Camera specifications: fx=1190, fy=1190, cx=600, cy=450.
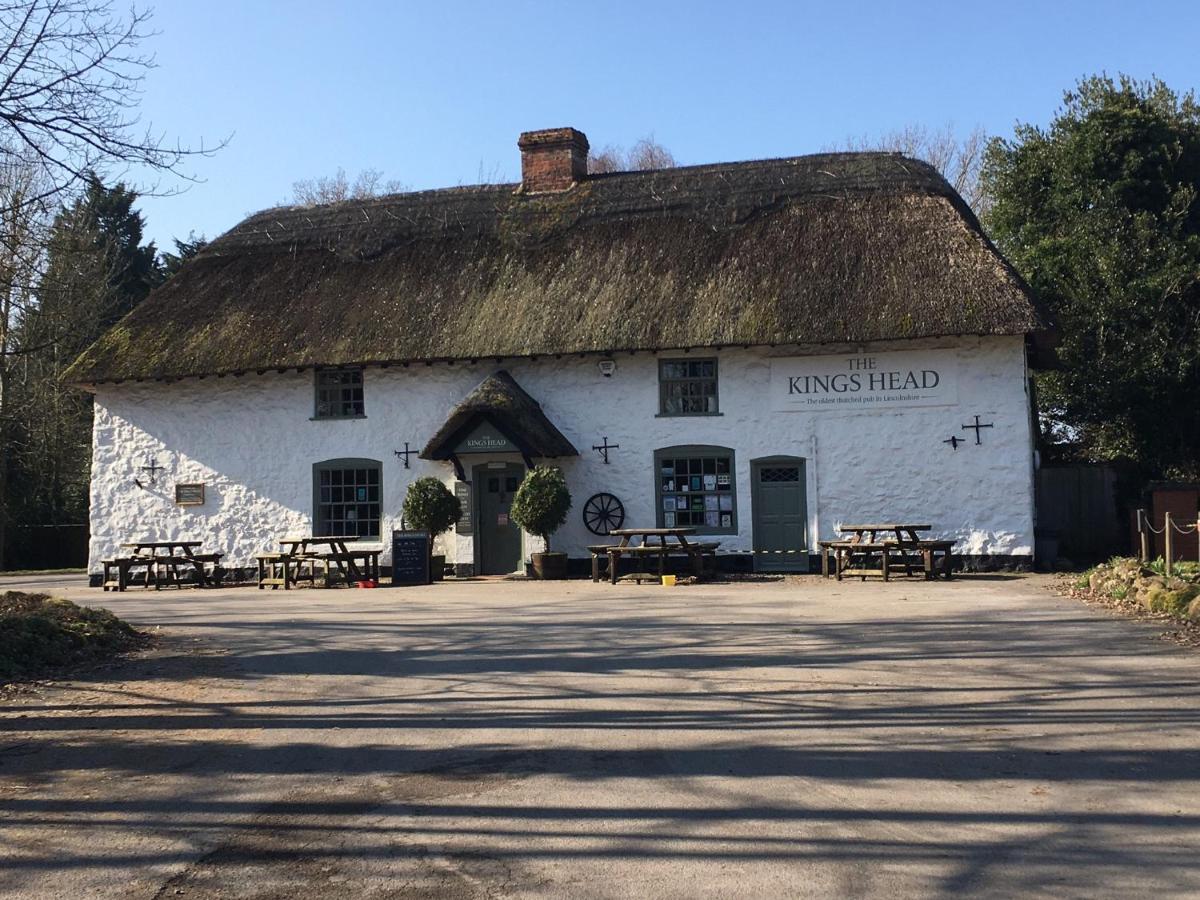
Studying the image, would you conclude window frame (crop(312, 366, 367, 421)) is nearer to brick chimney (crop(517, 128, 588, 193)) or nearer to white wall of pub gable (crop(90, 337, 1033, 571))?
white wall of pub gable (crop(90, 337, 1033, 571))

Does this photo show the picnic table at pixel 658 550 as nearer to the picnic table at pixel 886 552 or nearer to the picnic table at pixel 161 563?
the picnic table at pixel 886 552

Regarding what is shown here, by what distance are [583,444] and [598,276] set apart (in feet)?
10.9

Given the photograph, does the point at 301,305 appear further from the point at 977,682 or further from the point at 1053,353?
the point at 977,682

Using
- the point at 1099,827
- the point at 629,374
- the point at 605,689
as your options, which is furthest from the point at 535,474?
the point at 1099,827

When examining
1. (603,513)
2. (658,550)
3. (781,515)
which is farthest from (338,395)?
(781,515)

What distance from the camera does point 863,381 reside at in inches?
829

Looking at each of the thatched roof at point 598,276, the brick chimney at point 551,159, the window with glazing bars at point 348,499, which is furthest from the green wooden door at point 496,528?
the brick chimney at point 551,159

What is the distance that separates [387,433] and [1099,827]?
1886 centimetres

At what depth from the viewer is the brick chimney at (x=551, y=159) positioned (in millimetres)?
25484

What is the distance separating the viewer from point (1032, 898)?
4617 millimetres

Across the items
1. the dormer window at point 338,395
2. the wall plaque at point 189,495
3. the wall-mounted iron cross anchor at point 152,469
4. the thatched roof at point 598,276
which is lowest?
the wall plaque at point 189,495

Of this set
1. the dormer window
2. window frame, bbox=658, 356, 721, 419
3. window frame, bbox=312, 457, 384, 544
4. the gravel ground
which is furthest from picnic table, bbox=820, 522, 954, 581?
the dormer window

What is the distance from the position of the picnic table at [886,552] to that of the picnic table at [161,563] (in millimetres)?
11452

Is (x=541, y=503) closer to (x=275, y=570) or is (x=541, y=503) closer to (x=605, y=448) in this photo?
(x=605, y=448)
